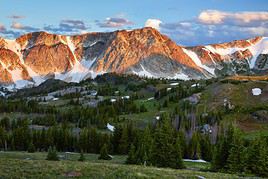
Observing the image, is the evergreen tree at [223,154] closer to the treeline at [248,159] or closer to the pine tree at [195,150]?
the treeline at [248,159]

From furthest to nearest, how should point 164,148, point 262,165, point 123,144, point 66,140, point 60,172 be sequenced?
point 66,140, point 123,144, point 164,148, point 262,165, point 60,172

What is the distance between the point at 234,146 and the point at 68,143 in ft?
237

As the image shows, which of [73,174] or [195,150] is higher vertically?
[73,174]

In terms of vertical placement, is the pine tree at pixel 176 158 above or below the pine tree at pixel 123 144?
above

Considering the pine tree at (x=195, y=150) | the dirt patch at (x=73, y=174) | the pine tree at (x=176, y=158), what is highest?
the dirt patch at (x=73, y=174)

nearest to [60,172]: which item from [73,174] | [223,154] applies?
[73,174]

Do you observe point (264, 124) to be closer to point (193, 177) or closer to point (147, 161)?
point (147, 161)

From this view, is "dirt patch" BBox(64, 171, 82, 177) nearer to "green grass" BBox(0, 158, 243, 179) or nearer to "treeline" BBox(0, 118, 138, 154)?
"green grass" BBox(0, 158, 243, 179)

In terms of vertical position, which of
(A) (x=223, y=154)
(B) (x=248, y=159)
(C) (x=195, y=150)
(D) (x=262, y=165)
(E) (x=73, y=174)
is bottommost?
(C) (x=195, y=150)

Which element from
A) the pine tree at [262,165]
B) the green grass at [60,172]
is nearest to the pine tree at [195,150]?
the pine tree at [262,165]

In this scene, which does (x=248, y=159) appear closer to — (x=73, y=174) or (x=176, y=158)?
(x=176, y=158)

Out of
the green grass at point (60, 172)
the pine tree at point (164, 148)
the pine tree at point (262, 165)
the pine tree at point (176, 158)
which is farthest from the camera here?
the pine tree at point (176, 158)

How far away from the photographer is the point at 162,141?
6069 centimetres

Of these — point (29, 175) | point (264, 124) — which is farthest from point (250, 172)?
point (264, 124)
